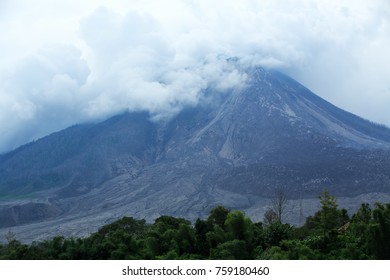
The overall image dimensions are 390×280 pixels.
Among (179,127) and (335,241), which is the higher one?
(179,127)

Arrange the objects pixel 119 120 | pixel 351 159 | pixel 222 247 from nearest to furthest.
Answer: pixel 222 247, pixel 351 159, pixel 119 120

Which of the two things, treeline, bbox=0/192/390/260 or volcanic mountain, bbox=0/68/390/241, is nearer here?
treeline, bbox=0/192/390/260

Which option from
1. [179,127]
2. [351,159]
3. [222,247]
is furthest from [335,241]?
[179,127]

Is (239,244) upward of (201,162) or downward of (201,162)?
downward

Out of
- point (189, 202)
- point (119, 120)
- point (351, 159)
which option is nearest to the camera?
point (189, 202)

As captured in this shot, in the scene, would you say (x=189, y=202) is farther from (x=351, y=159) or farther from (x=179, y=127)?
(x=179, y=127)

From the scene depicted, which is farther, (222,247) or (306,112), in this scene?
(306,112)

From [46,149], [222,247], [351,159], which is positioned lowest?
Answer: [222,247]

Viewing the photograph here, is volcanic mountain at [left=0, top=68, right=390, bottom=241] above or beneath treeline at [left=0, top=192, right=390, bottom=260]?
above
